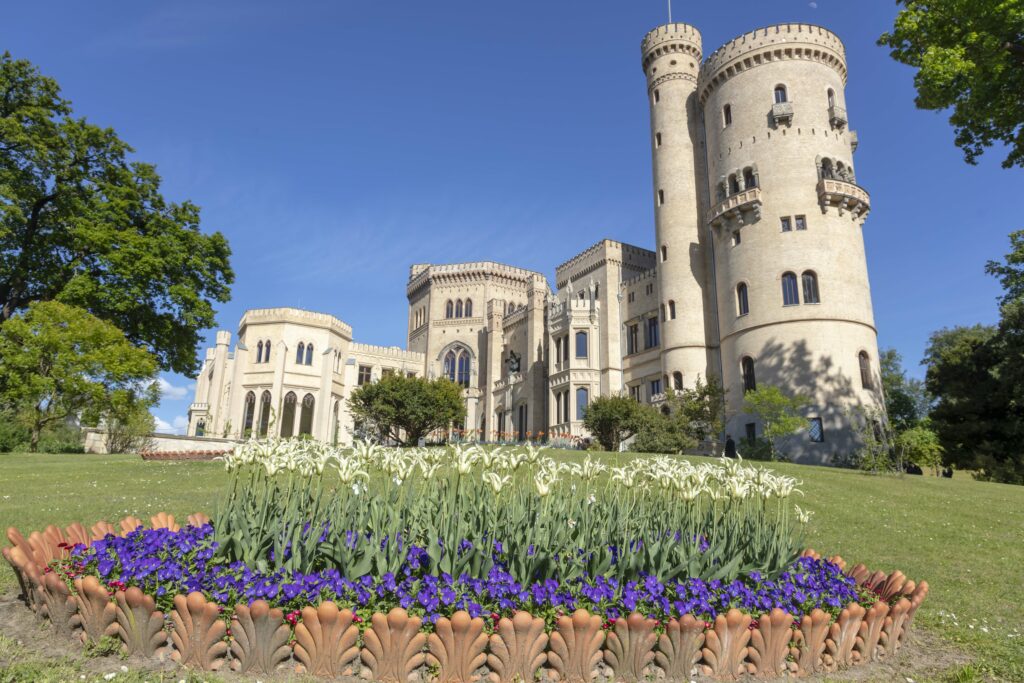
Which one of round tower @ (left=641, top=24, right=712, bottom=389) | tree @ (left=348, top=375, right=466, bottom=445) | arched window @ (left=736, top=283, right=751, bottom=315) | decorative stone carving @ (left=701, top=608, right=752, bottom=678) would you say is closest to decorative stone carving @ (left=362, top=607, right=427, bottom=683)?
decorative stone carving @ (left=701, top=608, right=752, bottom=678)

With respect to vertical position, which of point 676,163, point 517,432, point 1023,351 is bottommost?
point 517,432

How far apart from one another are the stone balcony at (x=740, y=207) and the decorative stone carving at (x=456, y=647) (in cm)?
3365

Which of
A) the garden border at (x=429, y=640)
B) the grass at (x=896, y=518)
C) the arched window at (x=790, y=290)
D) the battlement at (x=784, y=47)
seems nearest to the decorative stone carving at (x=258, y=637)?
the garden border at (x=429, y=640)

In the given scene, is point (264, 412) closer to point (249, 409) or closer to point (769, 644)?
point (249, 409)

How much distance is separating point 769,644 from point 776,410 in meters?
25.6

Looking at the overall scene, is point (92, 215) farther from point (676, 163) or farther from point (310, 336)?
point (676, 163)

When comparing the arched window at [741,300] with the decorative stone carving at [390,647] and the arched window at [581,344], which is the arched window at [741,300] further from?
the decorative stone carving at [390,647]

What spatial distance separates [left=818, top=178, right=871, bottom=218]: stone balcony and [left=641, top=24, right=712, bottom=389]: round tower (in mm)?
7937

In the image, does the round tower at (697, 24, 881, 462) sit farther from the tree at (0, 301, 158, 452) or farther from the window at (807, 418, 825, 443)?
the tree at (0, 301, 158, 452)

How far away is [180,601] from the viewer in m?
4.85

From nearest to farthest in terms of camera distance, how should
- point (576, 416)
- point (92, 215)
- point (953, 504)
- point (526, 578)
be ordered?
point (526, 578), point (953, 504), point (92, 215), point (576, 416)

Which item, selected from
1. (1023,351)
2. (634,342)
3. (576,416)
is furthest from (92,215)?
(1023,351)

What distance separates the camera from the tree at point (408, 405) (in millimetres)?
31578

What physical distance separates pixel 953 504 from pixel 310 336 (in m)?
43.5
